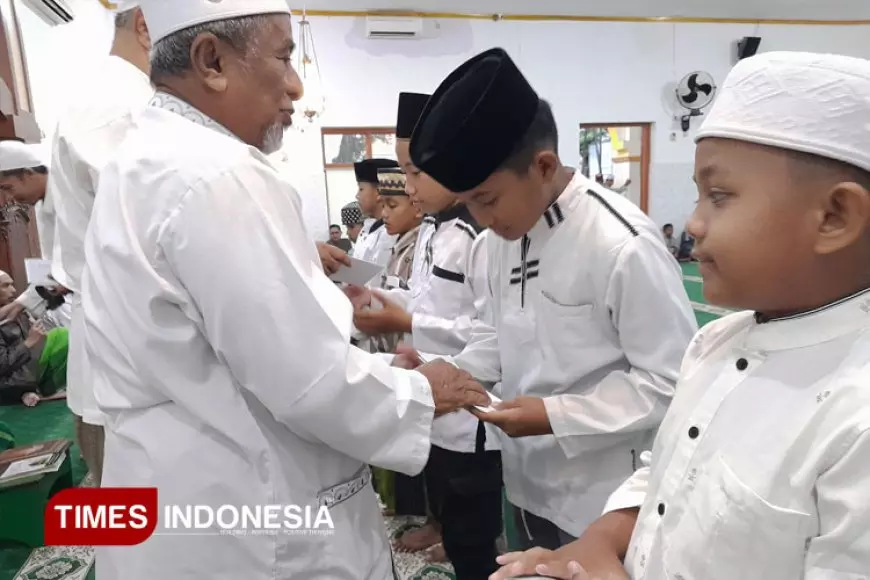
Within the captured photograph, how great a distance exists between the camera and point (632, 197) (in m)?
9.57

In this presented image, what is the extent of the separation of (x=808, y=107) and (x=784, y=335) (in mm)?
262

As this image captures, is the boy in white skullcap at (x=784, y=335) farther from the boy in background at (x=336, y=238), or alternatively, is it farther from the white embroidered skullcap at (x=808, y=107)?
the boy in background at (x=336, y=238)

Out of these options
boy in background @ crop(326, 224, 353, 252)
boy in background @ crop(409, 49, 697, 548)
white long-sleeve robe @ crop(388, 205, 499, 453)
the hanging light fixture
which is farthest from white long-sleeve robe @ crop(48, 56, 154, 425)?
boy in background @ crop(326, 224, 353, 252)

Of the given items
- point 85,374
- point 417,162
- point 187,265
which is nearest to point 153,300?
point 187,265

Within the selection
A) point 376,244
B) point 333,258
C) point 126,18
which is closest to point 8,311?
point 376,244

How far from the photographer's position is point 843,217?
24.6 inches

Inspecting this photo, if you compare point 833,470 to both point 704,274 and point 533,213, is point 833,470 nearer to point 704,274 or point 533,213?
point 704,274

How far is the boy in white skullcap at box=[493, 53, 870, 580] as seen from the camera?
1.98 feet

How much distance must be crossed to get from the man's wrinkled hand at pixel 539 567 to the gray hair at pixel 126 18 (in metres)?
1.80

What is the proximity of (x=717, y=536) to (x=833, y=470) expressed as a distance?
0.15m

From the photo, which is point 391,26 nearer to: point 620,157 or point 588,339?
point 620,157

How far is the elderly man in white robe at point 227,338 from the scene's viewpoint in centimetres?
89

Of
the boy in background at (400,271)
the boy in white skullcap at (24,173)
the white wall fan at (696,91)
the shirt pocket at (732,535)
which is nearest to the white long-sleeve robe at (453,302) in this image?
the boy in background at (400,271)

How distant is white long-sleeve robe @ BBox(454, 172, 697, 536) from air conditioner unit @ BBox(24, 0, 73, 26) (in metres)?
5.24
